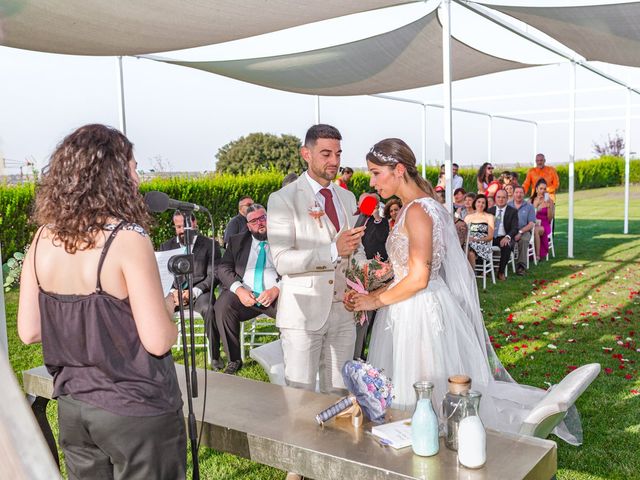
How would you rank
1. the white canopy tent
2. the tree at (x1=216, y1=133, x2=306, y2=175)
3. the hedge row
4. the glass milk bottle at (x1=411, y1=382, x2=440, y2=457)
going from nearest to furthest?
the glass milk bottle at (x1=411, y1=382, x2=440, y2=457) < the white canopy tent < the hedge row < the tree at (x1=216, y1=133, x2=306, y2=175)

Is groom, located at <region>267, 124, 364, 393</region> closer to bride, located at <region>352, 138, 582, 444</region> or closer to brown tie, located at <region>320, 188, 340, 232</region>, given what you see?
brown tie, located at <region>320, 188, 340, 232</region>

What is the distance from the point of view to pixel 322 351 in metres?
3.68

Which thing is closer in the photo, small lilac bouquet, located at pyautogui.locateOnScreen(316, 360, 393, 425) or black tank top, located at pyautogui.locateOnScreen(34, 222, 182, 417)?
black tank top, located at pyautogui.locateOnScreen(34, 222, 182, 417)

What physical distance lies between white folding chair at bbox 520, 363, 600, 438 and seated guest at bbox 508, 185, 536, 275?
754cm

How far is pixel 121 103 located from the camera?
27.7ft

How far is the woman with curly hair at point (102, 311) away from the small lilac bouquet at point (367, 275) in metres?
1.59

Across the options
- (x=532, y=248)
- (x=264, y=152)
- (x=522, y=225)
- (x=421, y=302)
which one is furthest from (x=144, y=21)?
(x=264, y=152)

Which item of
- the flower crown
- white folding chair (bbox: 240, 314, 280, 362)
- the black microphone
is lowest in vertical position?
white folding chair (bbox: 240, 314, 280, 362)

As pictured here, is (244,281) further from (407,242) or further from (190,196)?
(190,196)

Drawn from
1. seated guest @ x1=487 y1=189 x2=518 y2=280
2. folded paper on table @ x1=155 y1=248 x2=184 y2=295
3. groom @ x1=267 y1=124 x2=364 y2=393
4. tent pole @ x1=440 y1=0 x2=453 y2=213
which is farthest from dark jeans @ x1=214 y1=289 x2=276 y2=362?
seated guest @ x1=487 y1=189 x2=518 y2=280

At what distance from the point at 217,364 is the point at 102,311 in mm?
4060

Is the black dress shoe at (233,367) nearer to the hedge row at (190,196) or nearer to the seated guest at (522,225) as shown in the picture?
the hedge row at (190,196)

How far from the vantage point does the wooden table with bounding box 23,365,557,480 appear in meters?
2.13

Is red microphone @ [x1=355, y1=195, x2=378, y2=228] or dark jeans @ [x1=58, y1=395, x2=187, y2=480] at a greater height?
red microphone @ [x1=355, y1=195, x2=378, y2=228]
